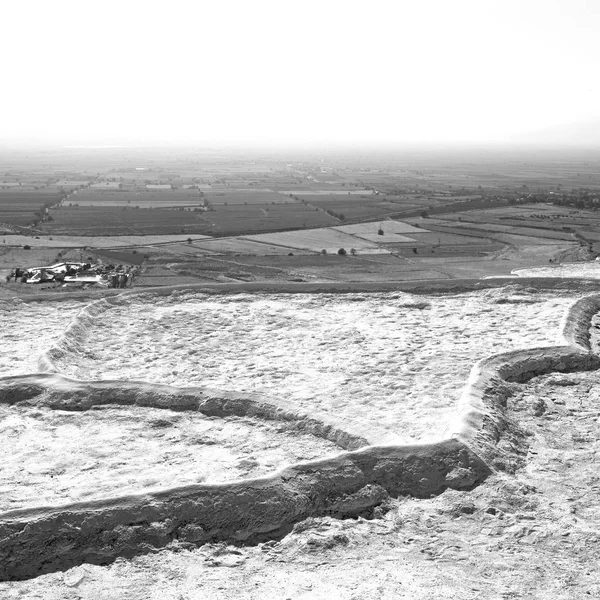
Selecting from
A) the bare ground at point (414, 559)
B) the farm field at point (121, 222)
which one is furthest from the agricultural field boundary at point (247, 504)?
the farm field at point (121, 222)

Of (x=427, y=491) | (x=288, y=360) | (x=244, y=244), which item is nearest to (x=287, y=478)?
(x=427, y=491)

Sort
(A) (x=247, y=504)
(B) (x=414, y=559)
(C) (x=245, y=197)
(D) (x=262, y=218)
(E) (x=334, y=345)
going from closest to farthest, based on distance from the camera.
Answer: (B) (x=414, y=559)
(A) (x=247, y=504)
(E) (x=334, y=345)
(D) (x=262, y=218)
(C) (x=245, y=197)

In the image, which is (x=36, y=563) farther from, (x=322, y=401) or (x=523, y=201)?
(x=523, y=201)

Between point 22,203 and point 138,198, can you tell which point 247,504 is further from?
point 138,198

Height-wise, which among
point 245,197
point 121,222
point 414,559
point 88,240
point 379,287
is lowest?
point 88,240

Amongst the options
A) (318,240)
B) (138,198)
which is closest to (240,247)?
(318,240)

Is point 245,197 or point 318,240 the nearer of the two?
point 318,240
